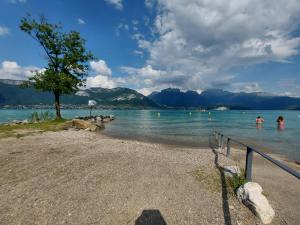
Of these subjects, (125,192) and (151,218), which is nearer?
(151,218)

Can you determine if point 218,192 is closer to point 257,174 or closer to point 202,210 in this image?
point 202,210

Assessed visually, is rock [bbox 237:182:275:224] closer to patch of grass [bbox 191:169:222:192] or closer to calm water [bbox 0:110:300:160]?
patch of grass [bbox 191:169:222:192]

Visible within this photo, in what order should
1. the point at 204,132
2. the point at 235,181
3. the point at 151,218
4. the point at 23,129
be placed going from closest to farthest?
the point at 151,218, the point at 235,181, the point at 23,129, the point at 204,132

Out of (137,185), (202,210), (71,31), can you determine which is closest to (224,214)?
(202,210)

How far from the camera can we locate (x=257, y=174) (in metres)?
9.73

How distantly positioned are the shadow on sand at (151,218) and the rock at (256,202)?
2.72 m

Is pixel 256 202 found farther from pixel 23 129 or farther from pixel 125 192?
pixel 23 129

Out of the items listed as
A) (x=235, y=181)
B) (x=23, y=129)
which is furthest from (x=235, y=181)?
(x=23, y=129)

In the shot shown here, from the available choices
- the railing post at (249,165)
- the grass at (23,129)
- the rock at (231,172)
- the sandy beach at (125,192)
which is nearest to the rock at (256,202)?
the sandy beach at (125,192)

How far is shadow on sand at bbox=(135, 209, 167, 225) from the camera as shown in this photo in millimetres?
5102

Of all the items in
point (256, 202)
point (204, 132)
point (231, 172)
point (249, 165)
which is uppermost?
point (249, 165)

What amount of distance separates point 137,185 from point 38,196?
133 inches

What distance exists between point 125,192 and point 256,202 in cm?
419

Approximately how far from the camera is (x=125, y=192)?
6.69 meters
